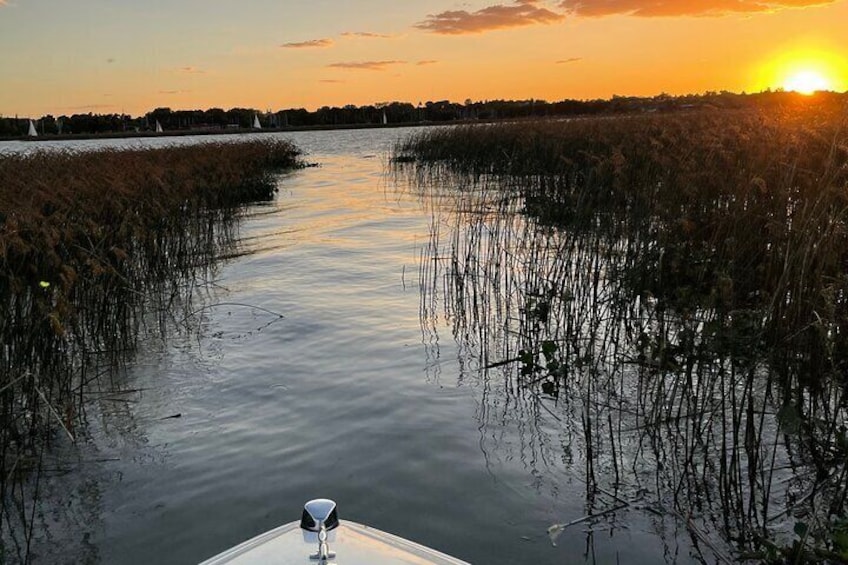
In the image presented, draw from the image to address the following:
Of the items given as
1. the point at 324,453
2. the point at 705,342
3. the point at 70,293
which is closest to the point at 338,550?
the point at 324,453

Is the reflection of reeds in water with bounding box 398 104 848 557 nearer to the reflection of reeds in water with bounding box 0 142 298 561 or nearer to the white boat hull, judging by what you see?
the white boat hull

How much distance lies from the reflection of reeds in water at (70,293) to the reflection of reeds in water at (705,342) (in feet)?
11.2

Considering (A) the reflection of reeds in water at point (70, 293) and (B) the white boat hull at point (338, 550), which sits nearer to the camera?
(B) the white boat hull at point (338, 550)

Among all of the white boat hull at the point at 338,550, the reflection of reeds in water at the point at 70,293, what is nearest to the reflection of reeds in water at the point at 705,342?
the white boat hull at the point at 338,550

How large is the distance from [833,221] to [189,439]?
483 centimetres

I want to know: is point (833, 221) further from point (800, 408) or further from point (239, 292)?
point (239, 292)

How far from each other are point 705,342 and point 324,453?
9.76ft

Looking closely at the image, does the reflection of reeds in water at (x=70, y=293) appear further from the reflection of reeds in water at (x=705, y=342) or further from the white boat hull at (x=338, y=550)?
the reflection of reeds in water at (x=705, y=342)

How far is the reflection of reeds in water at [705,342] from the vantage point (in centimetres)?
406

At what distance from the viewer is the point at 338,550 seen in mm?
2652

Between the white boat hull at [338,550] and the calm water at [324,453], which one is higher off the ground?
the white boat hull at [338,550]

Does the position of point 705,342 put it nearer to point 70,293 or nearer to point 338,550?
point 338,550

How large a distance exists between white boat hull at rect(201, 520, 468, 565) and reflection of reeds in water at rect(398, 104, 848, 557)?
1643mm

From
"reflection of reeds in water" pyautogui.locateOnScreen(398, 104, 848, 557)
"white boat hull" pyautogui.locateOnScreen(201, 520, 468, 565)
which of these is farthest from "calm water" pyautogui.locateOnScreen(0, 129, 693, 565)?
"white boat hull" pyautogui.locateOnScreen(201, 520, 468, 565)
